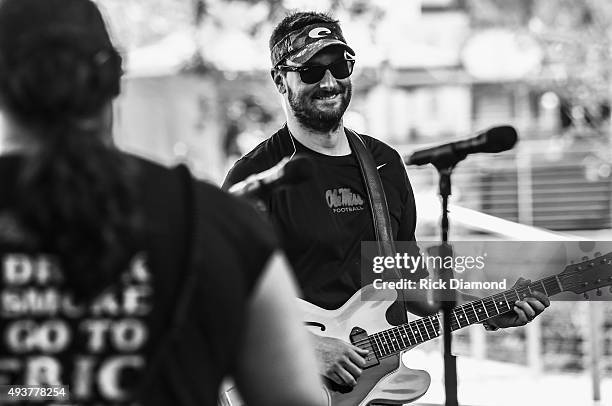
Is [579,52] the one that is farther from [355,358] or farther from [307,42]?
[355,358]

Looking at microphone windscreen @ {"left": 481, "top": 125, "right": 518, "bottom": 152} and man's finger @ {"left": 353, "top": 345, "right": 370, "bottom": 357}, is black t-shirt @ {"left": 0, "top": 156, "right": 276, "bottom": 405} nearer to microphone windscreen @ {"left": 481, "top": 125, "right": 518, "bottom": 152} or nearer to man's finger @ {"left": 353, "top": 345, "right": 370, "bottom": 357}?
microphone windscreen @ {"left": 481, "top": 125, "right": 518, "bottom": 152}

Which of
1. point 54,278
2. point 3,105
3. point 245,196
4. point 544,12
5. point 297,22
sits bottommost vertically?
point 54,278

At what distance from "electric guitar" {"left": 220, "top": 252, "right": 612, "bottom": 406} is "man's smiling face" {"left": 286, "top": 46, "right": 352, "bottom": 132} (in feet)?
2.02

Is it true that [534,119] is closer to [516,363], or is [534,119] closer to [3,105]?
[516,363]

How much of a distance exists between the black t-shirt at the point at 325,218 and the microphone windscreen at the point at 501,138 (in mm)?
551

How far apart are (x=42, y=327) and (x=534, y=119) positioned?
15.8 m

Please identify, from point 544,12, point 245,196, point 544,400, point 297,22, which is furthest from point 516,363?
point 544,12

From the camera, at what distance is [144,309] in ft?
4.95

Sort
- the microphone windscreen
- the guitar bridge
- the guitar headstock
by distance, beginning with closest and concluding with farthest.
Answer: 1. the microphone windscreen
2. the guitar headstock
3. the guitar bridge

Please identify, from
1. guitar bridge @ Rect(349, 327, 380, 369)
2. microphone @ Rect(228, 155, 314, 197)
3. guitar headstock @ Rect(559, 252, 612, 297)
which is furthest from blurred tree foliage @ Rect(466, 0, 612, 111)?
microphone @ Rect(228, 155, 314, 197)

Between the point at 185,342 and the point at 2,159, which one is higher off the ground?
the point at 2,159

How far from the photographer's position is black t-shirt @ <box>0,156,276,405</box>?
150 centimetres

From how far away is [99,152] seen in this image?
1479mm

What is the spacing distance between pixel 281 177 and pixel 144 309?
365mm
